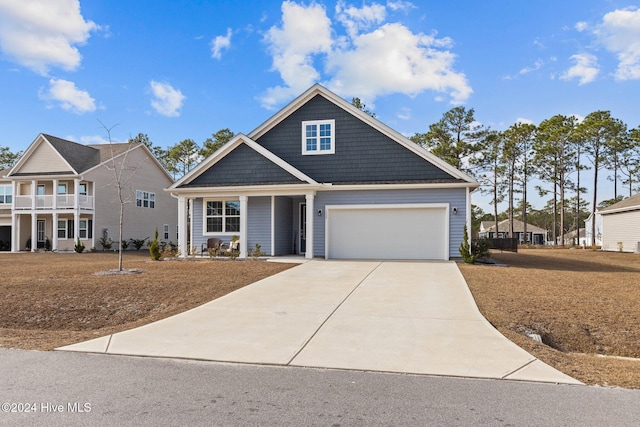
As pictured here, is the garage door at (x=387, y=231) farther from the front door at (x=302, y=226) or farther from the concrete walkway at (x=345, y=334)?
the concrete walkway at (x=345, y=334)

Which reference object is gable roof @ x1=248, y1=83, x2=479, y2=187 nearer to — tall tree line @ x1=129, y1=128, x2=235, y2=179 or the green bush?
the green bush

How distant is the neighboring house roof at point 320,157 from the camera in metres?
17.5

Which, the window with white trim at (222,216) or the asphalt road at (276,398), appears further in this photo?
the window with white trim at (222,216)

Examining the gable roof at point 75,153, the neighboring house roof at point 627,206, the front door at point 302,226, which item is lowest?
the front door at point 302,226

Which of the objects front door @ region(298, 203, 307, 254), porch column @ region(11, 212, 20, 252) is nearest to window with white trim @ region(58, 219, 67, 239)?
porch column @ region(11, 212, 20, 252)

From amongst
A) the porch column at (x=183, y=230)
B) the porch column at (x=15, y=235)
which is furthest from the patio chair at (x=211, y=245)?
the porch column at (x=15, y=235)

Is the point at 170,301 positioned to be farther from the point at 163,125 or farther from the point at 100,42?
the point at 163,125

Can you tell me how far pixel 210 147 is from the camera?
43906 millimetres

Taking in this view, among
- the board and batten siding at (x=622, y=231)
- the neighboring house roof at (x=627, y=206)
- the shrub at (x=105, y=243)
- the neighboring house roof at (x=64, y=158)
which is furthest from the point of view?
the shrub at (x=105, y=243)

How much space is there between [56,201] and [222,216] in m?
17.7

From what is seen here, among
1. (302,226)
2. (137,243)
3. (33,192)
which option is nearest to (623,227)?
(302,226)

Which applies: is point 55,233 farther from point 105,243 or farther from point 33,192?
point 33,192

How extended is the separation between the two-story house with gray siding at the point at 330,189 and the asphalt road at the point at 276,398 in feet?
39.9

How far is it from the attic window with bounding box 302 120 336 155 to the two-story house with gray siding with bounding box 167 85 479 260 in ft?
0.14
